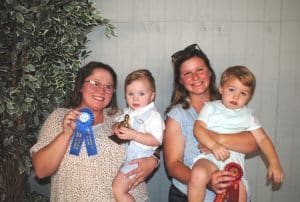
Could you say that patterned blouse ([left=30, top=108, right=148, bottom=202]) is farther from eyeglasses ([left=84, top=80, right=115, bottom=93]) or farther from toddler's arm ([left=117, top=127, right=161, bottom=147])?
eyeglasses ([left=84, top=80, right=115, bottom=93])

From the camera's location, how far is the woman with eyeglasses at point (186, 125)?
6.35ft

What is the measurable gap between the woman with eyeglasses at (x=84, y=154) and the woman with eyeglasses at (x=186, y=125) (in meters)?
0.18

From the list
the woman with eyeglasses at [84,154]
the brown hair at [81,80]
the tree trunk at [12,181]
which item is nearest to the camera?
the woman with eyeglasses at [84,154]

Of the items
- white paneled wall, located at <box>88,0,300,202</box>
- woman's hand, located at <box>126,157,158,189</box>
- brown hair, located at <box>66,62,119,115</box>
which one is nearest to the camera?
woman's hand, located at <box>126,157,158,189</box>

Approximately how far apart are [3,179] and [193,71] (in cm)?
155

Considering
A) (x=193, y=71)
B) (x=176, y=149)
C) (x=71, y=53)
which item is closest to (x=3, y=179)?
(x=71, y=53)

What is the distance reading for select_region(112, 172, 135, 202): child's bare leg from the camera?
1.93 meters

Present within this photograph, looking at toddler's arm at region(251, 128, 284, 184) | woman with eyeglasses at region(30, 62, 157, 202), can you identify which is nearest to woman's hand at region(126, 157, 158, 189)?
woman with eyeglasses at region(30, 62, 157, 202)

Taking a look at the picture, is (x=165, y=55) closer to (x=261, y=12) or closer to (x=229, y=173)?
(x=261, y=12)

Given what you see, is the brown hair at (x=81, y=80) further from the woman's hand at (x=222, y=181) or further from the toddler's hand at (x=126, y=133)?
the woman's hand at (x=222, y=181)

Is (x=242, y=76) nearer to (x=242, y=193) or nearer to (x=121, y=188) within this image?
(x=242, y=193)

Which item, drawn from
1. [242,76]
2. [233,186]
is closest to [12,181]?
[233,186]

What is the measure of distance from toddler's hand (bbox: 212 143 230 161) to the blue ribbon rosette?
73cm

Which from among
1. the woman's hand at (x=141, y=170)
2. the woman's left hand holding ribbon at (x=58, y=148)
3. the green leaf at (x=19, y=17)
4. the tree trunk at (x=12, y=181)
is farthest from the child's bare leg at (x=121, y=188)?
the green leaf at (x=19, y=17)
